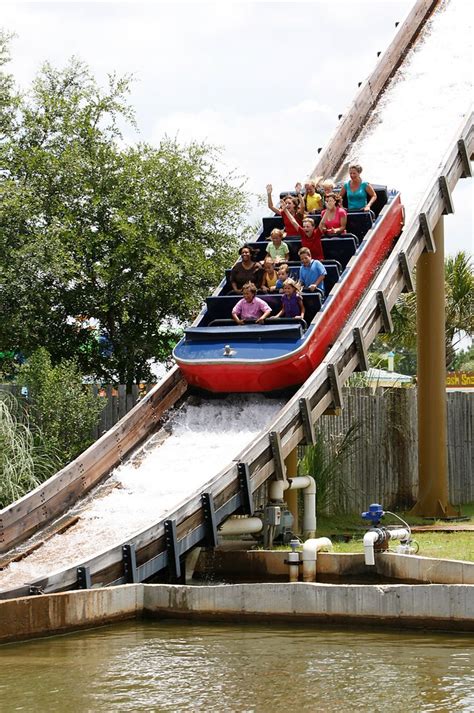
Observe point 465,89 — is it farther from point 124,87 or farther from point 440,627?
point 440,627

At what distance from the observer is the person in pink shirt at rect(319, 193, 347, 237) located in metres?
18.6

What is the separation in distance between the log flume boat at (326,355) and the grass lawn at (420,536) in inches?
68.4

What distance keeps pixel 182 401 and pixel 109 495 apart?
2.56m

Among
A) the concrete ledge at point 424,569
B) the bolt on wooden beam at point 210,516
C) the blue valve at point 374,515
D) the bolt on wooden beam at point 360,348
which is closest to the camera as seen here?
the concrete ledge at point 424,569

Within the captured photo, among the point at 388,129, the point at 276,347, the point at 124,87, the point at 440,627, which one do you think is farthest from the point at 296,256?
the point at 440,627

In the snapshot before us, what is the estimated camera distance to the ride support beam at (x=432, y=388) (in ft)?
66.0

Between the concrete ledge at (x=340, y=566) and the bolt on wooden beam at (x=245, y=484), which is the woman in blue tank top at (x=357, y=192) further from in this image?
the concrete ledge at (x=340, y=566)

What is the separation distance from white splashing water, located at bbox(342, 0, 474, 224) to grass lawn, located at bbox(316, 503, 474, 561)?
4.74 meters

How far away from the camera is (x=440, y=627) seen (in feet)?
39.9

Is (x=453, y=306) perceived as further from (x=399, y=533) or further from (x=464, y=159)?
(x=399, y=533)

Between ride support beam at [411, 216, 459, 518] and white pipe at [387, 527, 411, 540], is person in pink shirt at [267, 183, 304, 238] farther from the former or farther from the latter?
white pipe at [387, 527, 411, 540]

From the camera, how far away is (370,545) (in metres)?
13.6

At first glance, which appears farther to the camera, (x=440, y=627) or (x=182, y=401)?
(x=182, y=401)

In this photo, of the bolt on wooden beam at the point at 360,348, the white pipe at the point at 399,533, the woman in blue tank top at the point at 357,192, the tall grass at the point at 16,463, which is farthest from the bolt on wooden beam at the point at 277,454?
the woman in blue tank top at the point at 357,192
